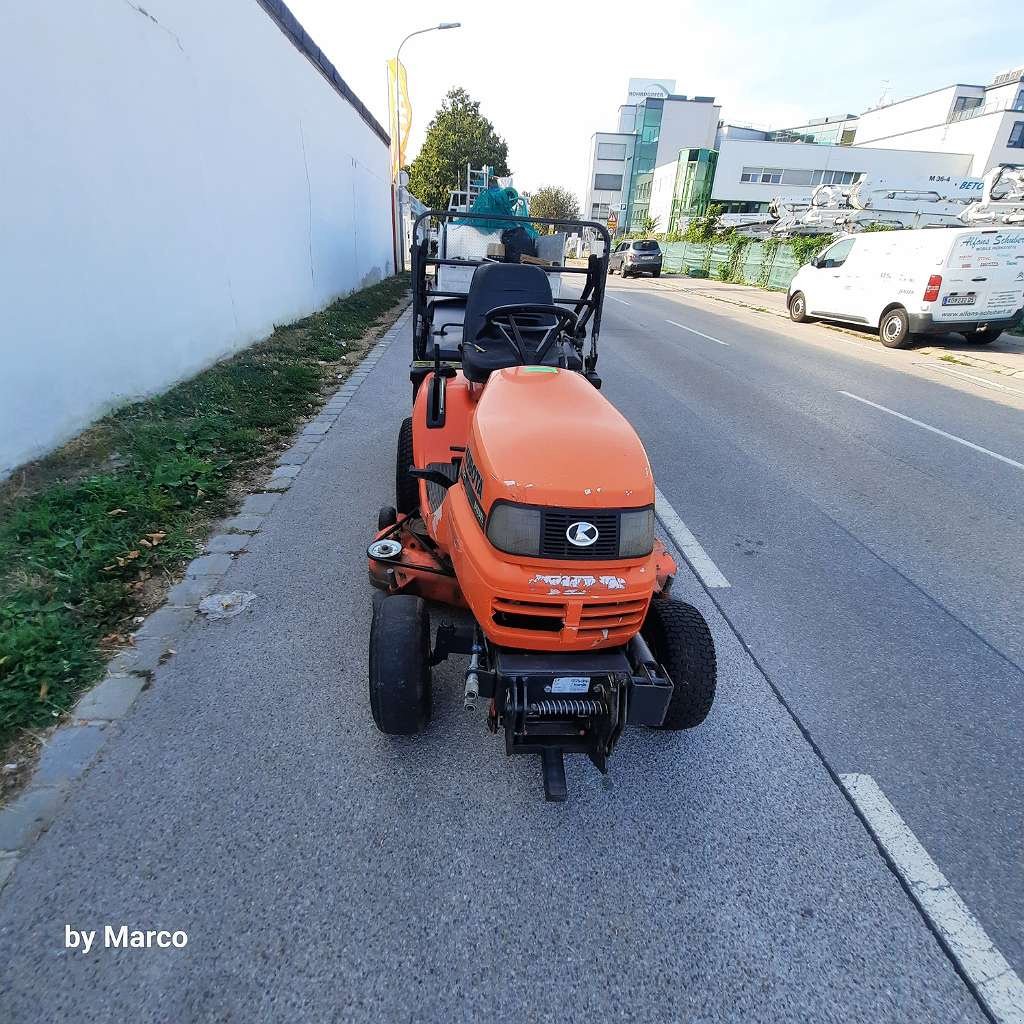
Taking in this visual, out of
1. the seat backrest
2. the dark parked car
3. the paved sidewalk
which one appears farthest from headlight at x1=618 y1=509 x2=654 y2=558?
the dark parked car

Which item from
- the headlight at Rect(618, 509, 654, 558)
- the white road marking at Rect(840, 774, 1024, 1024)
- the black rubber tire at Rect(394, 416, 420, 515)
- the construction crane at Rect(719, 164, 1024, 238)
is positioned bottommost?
the white road marking at Rect(840, 774, 1024, 1024)

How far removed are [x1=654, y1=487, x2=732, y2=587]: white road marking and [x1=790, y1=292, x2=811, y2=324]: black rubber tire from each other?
41.9 feet

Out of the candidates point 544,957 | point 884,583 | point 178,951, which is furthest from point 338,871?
point 884,583

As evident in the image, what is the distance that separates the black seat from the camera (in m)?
3.24

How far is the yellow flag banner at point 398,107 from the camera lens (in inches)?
787

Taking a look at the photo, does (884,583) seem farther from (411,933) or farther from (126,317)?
(126,317)

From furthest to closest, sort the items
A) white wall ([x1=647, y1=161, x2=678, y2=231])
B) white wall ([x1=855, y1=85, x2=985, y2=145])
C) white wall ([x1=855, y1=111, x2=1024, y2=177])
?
1. white wall ([x1=647, y1=161, x2=678, y2=231])
2. white wall ([x1=855, y1=85, x2=985, y2=145])
3. white wall ([x1=855, y1=111, x2=1024, y2=177])

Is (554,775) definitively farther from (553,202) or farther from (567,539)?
(553,202)

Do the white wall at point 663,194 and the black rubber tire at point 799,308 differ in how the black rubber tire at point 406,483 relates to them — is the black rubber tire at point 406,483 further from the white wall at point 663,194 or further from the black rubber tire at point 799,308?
the white wall at point 663,194

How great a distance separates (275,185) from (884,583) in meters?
9.79

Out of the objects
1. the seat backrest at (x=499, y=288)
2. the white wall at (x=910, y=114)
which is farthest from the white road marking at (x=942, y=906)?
the white wall at (x=910, y=114)

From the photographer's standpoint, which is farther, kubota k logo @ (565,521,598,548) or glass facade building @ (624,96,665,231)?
glass facade building @ (624,96,665,231)

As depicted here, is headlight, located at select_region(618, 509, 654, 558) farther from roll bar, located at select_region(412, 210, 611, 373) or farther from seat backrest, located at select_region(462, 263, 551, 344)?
roll bar, located at select_region(412, 210, 611, 373)

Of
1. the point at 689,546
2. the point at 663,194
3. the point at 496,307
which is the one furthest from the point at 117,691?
the point at 663,194
